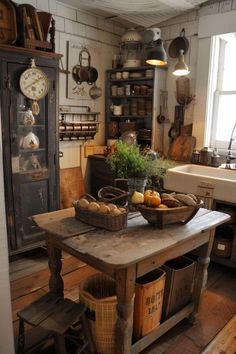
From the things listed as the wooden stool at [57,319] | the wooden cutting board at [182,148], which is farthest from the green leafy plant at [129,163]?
the wooden cutting board at [182,148]

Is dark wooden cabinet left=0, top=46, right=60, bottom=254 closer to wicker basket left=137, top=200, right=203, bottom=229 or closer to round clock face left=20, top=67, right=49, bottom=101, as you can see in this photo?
round clock face left=20, top=67, right=49, bottom=101

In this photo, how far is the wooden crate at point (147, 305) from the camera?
1.75m

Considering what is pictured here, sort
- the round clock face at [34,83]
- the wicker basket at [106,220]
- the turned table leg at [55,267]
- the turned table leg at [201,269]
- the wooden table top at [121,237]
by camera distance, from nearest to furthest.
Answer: the wooden table top at [121,237]
the wicker basket at [106,220]
the turned table leg at [55,267]
the turned table leg at [201,269]
the round clock face at [34,83]

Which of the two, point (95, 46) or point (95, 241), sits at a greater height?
point (95, 46)

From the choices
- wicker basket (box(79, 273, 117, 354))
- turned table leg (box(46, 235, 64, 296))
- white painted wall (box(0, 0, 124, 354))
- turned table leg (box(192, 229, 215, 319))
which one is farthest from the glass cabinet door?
turned table leg (box(192, 229, 215, 319))

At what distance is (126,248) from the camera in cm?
145

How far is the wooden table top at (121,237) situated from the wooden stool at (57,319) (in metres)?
0.35

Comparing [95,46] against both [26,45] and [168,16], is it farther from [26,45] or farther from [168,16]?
[26,45]

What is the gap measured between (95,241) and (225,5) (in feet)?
9.81

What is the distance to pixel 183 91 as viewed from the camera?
3615 mm

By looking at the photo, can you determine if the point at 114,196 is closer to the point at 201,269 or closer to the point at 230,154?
the point at 201,269

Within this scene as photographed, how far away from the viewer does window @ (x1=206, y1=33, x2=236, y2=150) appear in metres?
3.38

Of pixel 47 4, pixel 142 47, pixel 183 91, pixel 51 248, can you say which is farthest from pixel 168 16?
pixel 51 248

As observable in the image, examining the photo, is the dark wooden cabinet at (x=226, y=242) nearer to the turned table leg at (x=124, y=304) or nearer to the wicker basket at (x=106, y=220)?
the wicker basket at (x=106, y=220)
